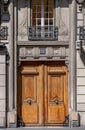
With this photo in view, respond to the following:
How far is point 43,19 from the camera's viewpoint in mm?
20891

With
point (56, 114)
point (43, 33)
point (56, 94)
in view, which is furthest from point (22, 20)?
point (56, 114)

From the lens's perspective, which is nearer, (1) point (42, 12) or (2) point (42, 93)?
(2) point (42, 93)

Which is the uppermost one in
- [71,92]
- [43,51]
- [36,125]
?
[43,51]

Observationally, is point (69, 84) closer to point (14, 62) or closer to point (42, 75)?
point (42, 75)

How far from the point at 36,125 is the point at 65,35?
3.90 meters

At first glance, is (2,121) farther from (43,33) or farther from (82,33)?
(82,33)

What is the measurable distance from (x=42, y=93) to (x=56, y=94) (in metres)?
0.59

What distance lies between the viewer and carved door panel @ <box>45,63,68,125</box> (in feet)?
68.0

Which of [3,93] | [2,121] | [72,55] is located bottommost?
[2,121]

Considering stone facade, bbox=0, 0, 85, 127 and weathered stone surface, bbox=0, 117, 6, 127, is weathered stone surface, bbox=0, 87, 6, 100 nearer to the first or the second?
stone facade, bbox=0, 0, 85, 127

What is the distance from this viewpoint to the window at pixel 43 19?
2073 cm

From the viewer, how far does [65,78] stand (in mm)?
20859

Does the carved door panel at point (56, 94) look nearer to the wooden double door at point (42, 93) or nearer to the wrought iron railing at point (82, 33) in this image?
the wooden double door at point (42, 93)

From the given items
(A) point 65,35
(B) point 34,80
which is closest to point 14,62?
(B) point 34,80
